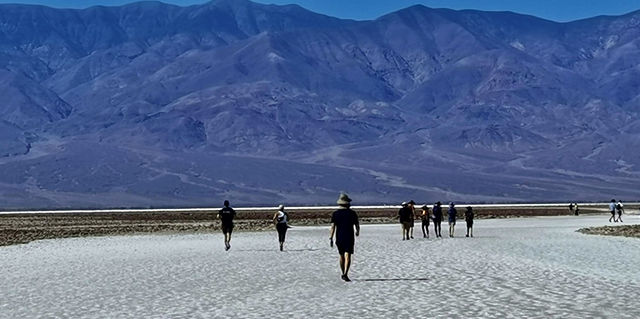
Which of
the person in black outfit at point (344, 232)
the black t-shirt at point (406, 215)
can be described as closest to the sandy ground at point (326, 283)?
the person in black outfit at point (344, 232)

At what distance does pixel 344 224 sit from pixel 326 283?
1.23 m

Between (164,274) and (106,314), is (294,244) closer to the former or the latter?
(164,274)

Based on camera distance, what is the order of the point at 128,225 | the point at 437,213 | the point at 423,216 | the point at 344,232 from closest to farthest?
the point at 344,232
the point at 423,216
the point at 437,213
the point at 128,225

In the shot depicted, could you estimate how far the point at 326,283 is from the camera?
1803 cm

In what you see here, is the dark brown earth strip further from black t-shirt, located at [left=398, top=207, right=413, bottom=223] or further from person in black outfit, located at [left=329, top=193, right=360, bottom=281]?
person in black outfit, located at [left=329, top=193, right=360, bottom=281]

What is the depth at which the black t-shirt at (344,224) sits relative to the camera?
59.7 feet

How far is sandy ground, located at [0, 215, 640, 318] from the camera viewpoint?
46.3 ft

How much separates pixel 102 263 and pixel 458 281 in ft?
37.6

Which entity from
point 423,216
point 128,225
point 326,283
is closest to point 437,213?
point 423,216

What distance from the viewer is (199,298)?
1597 centimetres

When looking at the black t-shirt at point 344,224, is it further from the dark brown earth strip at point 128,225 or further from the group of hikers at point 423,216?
the dark brown earth strip at point 128,225

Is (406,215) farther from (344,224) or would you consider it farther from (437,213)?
(344,224)

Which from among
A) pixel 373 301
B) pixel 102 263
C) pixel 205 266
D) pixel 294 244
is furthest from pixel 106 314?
pixel 294 244

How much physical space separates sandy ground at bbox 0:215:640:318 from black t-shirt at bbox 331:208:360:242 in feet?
2.98
